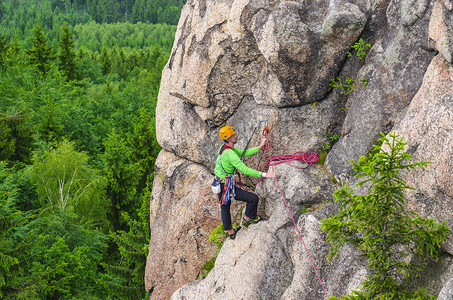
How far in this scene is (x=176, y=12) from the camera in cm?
16975

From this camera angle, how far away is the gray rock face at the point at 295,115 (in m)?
6.48

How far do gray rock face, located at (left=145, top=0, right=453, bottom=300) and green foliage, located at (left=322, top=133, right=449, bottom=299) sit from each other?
491 mm

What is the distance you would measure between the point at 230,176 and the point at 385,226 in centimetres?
360

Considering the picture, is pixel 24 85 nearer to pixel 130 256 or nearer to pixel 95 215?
pixel 95 215

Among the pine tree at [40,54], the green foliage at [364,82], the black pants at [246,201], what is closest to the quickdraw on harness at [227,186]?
the black pants at [246,201]

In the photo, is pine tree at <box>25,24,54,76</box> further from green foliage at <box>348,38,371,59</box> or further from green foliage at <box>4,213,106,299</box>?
green foliage at <box>348,38,371,59</box>

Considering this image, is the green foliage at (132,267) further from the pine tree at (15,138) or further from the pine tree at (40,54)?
the pine tree at (40,54)

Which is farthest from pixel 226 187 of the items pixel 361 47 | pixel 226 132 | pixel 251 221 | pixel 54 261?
pixel 54 261

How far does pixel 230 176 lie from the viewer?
8.77 metres

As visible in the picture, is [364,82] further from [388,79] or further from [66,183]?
[66,183]

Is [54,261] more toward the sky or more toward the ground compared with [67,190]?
more toward the ground

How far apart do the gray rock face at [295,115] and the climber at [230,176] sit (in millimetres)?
331

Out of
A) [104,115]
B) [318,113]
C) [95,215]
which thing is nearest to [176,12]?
[104,115]

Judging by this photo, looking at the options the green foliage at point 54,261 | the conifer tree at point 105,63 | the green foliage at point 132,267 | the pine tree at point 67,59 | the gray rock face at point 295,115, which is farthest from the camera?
the conifer tree at point 105,63
